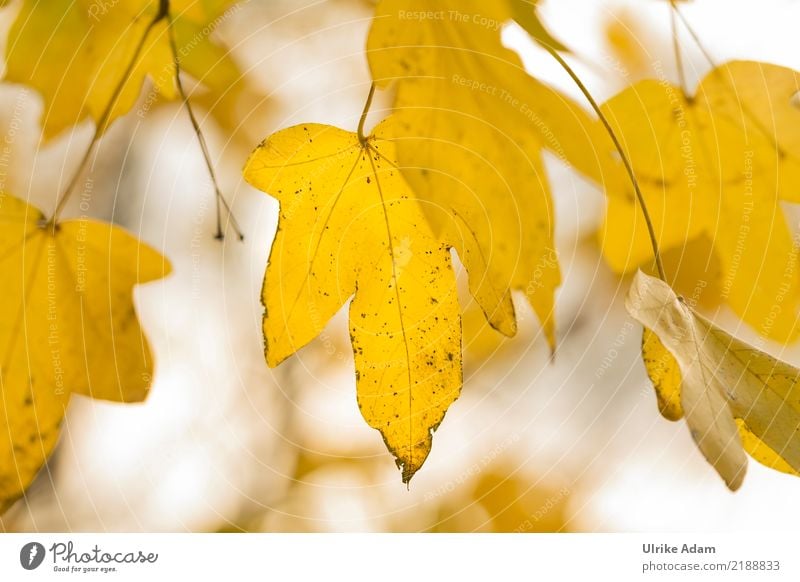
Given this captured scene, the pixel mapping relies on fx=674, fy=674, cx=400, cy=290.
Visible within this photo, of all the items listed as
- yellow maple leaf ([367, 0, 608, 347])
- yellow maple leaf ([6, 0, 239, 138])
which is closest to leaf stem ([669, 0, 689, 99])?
yellow maple leaf ([367, 0, 608, 347])

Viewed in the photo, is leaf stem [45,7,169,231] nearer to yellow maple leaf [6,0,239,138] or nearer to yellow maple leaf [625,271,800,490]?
yellow maple leaf [6,0,239,138]

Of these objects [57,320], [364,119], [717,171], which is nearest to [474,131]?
[364,119]

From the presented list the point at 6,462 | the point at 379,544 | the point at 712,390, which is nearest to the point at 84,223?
the point at 6,462

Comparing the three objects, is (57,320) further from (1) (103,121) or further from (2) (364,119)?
(2) (364,119)

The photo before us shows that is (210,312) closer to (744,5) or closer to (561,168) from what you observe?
(561,168)

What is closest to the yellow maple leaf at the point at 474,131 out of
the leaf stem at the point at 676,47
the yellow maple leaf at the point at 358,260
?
the yellow maple leaf at the point at 358,260

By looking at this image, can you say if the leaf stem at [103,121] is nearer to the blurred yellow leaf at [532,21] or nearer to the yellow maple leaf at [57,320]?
the yellow maple leaf at [57,320]
